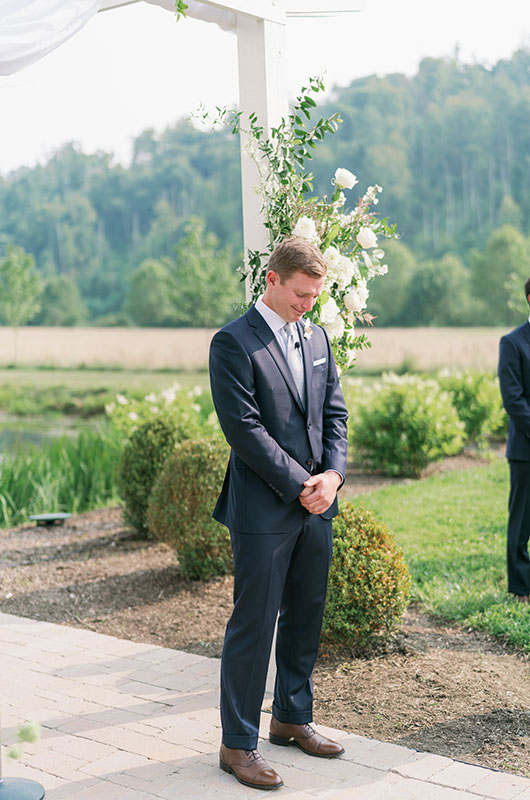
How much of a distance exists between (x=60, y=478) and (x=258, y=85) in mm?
5456

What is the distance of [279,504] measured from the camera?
119 inches

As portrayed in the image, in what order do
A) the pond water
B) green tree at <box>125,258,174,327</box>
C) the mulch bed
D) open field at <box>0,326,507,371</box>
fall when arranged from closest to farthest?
1. the mulch bed
2. the pond water
3. open field at <box>0,326,507,371</box>
4. green tree at <box>125,258,174,327</box>

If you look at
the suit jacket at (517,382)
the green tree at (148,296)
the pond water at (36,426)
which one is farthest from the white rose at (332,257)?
the green tree at (148,296)

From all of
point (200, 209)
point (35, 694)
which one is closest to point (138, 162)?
point (200, 209)

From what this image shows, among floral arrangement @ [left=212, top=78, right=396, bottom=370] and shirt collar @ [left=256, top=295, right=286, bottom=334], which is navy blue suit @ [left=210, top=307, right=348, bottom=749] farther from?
floral arrangement @ [left=212, top=78, right=396, bottom=370]

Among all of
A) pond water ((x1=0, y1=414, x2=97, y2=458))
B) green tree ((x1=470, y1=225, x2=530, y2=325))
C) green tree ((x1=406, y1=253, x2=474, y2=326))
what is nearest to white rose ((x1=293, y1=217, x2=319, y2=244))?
pond water ((x1=0, y1=414, x2=97, y2=458))

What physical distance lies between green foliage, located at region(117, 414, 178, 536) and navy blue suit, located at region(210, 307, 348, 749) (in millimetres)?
3615

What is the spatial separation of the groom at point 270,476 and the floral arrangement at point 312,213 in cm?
62

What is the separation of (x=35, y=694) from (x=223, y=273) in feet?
57.4

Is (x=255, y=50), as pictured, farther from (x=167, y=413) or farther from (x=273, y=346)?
(x=167, y=413)

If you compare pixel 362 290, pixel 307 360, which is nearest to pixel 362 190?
pixel 362 290

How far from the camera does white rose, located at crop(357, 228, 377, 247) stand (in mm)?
3809

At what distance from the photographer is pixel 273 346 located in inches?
122

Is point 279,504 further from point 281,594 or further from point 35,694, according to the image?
point 35,694
